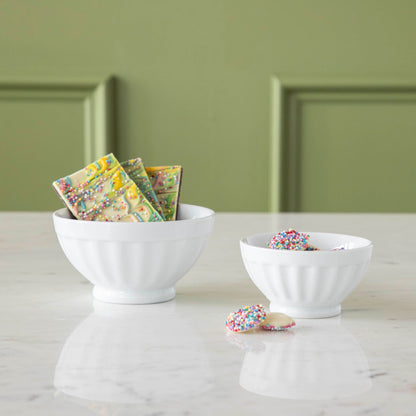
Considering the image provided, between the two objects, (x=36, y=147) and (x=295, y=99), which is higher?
(x=295, y=99)

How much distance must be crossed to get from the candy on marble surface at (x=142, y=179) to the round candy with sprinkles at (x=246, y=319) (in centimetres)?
22

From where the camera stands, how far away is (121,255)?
81 cm

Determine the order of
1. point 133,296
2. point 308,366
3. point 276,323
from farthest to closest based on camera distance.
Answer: point 133,296
point 276,323
point 308,366

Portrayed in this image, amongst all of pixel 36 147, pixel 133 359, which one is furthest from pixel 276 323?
pixel 36 147

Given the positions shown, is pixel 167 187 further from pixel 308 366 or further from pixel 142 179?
pixel 308 366

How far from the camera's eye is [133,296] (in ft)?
2.73

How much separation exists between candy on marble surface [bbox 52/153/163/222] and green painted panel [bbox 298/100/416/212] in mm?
1844

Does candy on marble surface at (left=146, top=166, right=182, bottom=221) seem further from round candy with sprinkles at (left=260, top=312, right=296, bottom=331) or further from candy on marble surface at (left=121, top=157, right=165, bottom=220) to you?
round candy with sprinkles at (left=260, top=312, right=296, bottom=331)

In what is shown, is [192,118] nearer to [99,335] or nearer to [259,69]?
[259,69]

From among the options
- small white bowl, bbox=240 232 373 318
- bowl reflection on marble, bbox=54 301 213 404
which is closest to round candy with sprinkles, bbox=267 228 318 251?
small white bowl, bbox=240 232 373 318

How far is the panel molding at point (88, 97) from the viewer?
256cm

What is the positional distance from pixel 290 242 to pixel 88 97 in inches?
78.0

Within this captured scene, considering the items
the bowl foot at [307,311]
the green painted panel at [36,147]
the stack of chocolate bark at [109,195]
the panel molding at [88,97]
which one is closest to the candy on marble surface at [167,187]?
the stack of chocolate bark at [109,195]

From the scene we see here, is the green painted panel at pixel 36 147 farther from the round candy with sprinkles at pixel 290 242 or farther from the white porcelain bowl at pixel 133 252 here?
the round candy with sprinkles at pixel 290 242
